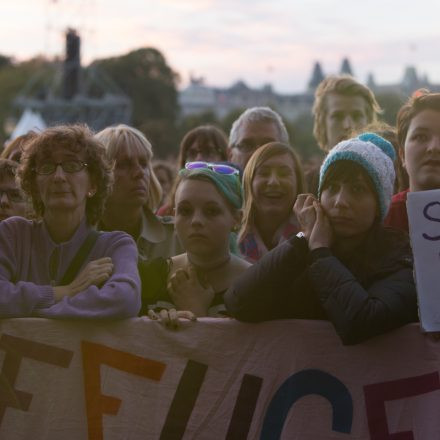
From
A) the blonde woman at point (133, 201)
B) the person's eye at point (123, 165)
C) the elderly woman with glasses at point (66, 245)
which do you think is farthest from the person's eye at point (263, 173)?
the elderly woman with glasses at point (66, 245)

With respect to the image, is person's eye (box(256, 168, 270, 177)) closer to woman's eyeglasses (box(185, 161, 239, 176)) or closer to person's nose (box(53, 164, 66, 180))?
woman's eyeglasses (box(185, 161, 239, 176))

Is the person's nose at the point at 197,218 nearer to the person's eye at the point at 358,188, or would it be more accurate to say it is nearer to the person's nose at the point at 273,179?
the person's eye at the point at 358,188

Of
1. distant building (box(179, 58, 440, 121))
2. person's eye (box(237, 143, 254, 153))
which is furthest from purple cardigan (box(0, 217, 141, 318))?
distant building (box(179, 58, 440, 121))

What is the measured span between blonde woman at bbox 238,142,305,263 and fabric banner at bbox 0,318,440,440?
1.41 m

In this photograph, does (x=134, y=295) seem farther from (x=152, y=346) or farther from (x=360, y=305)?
(x=360, y=305)

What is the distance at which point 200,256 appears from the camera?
415cm

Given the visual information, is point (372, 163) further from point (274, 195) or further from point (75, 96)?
point (75, 96)

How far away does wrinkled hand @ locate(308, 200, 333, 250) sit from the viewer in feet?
11.7

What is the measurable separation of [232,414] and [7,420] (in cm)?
82

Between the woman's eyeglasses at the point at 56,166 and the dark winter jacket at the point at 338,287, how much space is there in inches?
33.0

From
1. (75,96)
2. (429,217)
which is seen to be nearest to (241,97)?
(75,96)

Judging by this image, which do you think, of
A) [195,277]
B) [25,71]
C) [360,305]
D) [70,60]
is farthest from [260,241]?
[25,71]

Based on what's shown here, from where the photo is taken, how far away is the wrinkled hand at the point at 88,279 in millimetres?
3705

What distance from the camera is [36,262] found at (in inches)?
153
